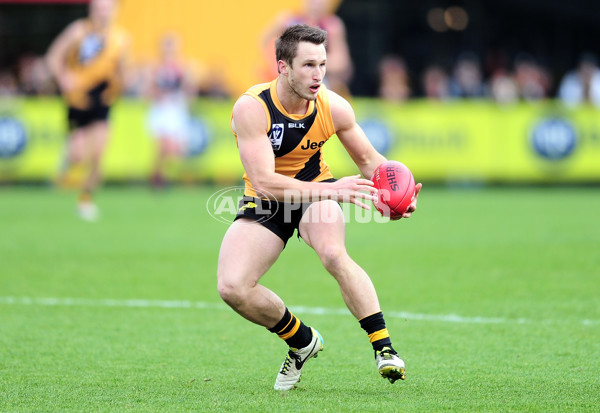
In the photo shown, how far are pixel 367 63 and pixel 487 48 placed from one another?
3.60 metres

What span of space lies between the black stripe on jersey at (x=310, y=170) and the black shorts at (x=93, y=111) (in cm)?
859

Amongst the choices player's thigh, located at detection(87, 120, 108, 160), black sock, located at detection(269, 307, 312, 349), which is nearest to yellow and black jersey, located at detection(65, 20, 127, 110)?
player's thigh, located at detection(87, 120, 108, 160)

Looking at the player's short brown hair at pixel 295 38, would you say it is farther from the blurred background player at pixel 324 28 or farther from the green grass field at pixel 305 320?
the blurred background player at pixel 324 28

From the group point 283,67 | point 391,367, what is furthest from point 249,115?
point 391,367

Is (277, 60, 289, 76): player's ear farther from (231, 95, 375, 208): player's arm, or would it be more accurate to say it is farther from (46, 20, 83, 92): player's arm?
(46, 20, 83, 92): player's arm

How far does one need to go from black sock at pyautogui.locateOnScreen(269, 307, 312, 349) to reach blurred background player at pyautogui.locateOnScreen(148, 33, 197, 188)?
12057 millimetres

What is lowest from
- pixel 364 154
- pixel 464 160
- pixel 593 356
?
pixel 464 160

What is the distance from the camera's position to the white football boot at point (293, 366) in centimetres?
547

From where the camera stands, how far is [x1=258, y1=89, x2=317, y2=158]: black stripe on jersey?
18.5 ft

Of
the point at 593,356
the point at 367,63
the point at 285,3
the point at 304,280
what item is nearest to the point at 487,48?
the point at 367,63

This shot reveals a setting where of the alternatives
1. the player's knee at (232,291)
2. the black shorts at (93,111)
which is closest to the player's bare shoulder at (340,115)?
the player's knee at (232,291)

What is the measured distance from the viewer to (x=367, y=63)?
2664cm

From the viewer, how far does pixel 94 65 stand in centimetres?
1414

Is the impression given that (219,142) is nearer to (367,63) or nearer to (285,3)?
(285,3)
